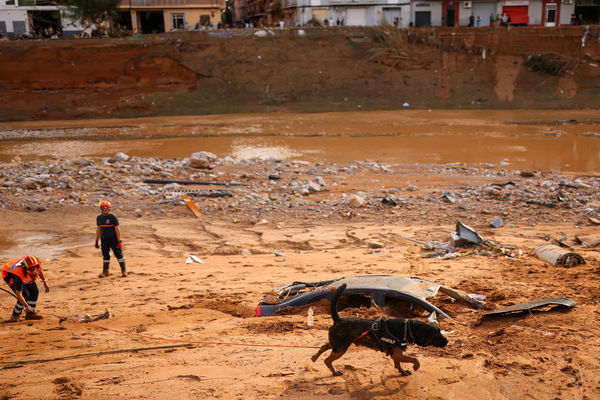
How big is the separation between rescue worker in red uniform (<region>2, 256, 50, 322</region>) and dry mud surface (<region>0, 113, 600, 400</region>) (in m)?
0.20

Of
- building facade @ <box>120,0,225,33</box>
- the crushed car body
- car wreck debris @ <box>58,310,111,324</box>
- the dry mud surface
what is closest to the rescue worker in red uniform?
the dry mud surface

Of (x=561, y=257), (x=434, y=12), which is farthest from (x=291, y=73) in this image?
(x=561, y=257)

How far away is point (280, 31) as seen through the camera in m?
37.7

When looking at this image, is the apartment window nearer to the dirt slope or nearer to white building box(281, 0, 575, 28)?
white building box(281, 0, 575, 28)

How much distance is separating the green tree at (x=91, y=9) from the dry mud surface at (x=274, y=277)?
2695cm

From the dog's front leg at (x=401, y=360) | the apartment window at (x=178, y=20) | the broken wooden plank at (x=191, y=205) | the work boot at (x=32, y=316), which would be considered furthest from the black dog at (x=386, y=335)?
the apartment window at (x=178, y=20)

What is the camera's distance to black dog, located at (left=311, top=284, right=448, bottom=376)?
4.56m

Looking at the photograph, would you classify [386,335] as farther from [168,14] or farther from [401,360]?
[168,14]

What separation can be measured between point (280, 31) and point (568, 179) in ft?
86.7

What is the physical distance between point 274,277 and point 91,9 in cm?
3805

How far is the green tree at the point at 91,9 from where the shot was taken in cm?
3941

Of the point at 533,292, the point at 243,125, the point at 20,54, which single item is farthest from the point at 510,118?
the point at 20,54

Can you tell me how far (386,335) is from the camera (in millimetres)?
4605

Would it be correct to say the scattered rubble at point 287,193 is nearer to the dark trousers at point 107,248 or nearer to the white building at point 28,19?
the dark trousers at point 107,248
